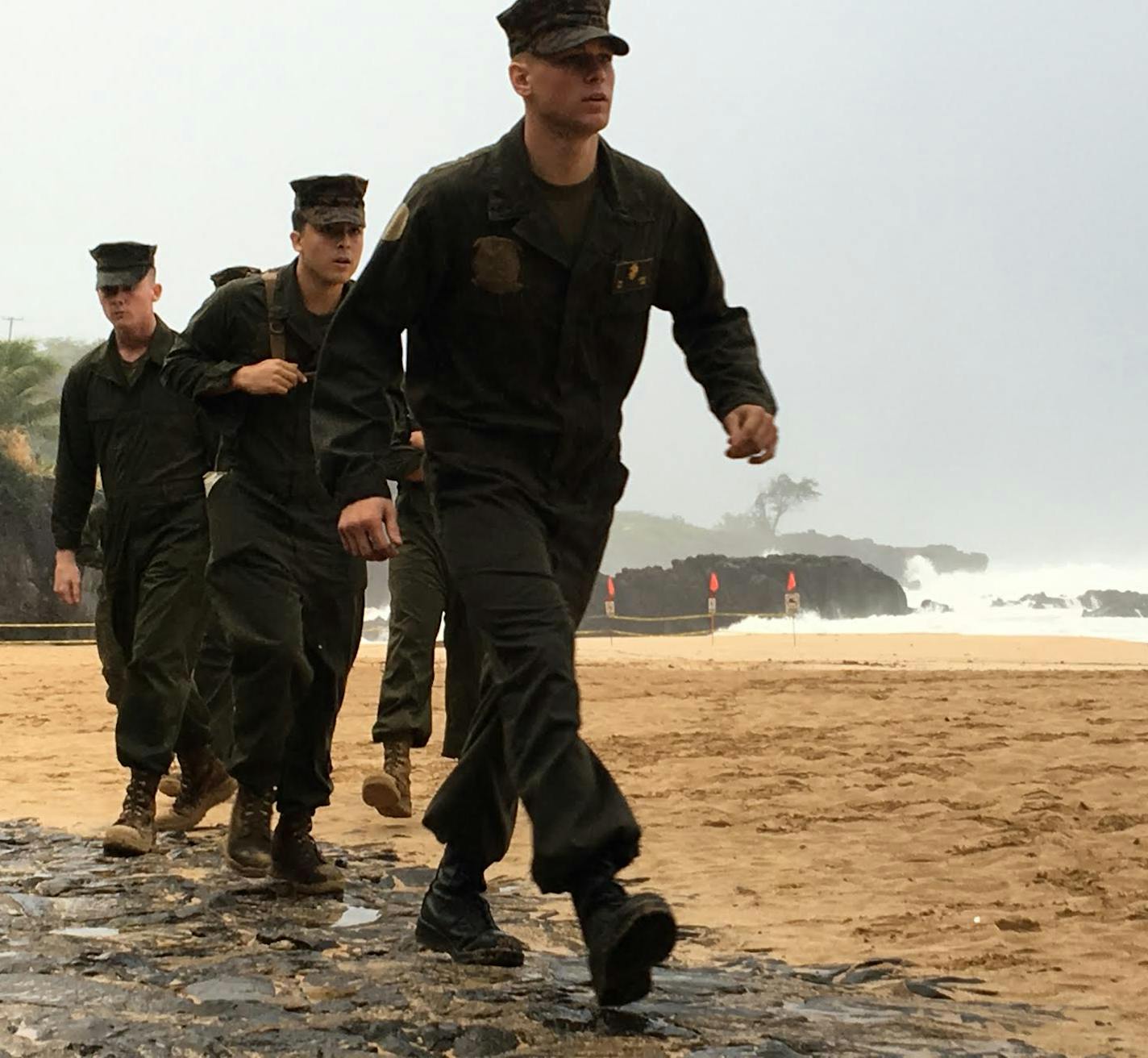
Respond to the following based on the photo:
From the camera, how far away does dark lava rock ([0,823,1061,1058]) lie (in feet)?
12.1

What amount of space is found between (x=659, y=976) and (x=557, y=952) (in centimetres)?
42

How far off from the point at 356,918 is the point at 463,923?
1.02m

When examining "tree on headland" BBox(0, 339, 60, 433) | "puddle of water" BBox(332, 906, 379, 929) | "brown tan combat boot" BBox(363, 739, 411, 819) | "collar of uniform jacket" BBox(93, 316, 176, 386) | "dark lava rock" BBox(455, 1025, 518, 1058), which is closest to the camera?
"dark lava rock" BBox(455, 1025, 518, 1058)

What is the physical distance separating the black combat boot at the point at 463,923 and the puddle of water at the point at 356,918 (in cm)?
75

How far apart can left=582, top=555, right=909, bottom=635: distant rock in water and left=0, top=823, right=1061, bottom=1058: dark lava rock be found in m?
46.5

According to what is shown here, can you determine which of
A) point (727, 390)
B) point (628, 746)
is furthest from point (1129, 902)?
point (628, 746)

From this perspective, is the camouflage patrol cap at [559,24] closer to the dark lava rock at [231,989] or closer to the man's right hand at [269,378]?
the man's right hand at [269,378]

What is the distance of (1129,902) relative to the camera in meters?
5.64

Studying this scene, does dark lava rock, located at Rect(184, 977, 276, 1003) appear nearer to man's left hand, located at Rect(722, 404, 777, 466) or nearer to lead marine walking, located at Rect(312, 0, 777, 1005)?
lead marine walking, located at Rect(312, 0, 777, 1005)

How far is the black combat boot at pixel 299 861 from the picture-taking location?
5.87m

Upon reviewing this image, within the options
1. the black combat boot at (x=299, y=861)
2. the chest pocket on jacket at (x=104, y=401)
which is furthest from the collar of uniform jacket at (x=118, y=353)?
the black combat boot at (x=299, y=861)

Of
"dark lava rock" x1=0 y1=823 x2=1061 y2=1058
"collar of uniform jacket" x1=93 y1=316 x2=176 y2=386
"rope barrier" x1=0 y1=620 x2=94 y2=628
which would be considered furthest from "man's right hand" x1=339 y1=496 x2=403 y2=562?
"rope barrier" x1=0 y1=620 x2=94 y2=628

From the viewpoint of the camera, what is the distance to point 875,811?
26.1ft

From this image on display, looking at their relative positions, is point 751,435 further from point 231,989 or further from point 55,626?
point 55,626
